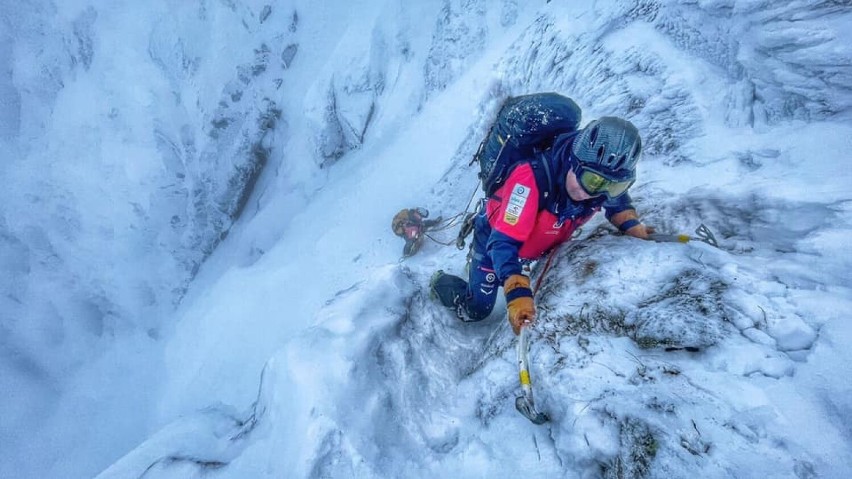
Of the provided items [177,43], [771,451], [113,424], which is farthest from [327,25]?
[771,451]

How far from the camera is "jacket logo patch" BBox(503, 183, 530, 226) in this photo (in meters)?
3.89

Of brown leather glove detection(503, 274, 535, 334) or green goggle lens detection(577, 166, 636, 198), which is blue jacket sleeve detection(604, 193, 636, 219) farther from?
brown leather glove detection(503, 274, 535, 334)

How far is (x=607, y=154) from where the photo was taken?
3445 millimetres

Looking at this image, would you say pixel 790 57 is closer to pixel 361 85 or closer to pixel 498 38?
pixel 498 38

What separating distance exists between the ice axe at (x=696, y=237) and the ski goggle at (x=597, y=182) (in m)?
0.78

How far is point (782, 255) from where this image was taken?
3.44 metres

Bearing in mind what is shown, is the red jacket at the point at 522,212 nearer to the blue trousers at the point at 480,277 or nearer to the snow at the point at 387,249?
the snow at the point at 387,249

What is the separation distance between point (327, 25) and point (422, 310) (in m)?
10.2

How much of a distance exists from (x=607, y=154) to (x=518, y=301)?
1.41m

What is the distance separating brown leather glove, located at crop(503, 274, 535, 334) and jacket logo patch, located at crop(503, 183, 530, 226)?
1.68 ft

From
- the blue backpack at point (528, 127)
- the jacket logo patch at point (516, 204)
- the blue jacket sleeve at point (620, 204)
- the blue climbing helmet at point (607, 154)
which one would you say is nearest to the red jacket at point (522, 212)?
the jacket logo patch at point (516, 204)

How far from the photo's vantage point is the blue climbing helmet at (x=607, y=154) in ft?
11.3

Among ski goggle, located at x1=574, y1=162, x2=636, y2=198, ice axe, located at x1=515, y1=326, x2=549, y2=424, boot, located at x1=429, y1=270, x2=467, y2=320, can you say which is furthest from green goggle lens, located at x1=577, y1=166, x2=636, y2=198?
boot, located at x1=429, y1=270, x2=467, y2=320

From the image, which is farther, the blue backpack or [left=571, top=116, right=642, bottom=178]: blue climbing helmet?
the blue backpack
